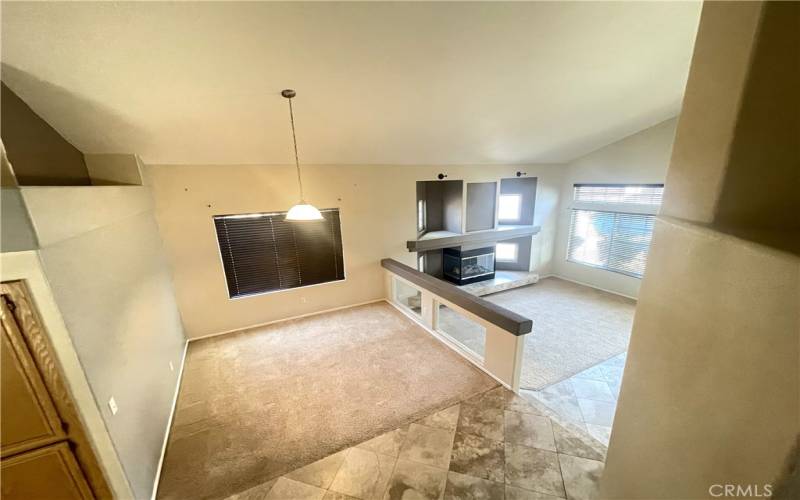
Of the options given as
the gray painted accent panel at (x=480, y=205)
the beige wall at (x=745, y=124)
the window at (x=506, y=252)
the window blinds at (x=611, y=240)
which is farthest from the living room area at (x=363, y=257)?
the window at (x=506, y=252)

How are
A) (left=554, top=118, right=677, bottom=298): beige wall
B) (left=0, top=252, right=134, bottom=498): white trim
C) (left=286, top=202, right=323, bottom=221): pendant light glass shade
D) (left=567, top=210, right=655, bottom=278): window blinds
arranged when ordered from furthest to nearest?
(left=567, top=210, right=655, bottom=278): window blinds < (left=554, top=118, right=677, bottom=298): beige wall < (left=286, top=202, right=323, bottom=221): pendant light glass shade < (left=0, top=252, right=134, bottom=498): white trim

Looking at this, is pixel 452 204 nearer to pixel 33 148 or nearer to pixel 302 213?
pixel 302 213

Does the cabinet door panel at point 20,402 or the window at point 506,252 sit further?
the window at point 506,252

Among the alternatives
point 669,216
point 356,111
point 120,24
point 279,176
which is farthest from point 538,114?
point 120,24

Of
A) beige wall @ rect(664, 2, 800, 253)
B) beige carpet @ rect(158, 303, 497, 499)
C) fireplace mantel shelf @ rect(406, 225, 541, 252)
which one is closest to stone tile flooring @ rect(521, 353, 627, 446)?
beige carpet @ rect(158, 303, 497, 499)

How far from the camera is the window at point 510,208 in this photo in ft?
23.4

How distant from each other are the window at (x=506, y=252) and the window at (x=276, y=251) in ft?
14.7

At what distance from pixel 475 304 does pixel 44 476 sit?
346cm

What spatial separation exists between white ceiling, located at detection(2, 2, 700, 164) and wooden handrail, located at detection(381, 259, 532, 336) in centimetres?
213

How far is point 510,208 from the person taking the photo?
7250 mm

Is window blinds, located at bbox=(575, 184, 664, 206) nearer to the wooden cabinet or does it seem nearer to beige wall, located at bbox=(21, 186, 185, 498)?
beige wall, located at bbox=(21, 186, 185, 498)

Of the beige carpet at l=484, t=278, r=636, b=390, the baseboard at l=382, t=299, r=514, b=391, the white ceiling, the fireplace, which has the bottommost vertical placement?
the beige carpet at l=484, t=278, r=636, b=390

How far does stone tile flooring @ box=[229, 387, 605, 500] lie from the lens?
6.83 ft

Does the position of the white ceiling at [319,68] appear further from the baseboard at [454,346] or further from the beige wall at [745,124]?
the baseboard at [454,346]
